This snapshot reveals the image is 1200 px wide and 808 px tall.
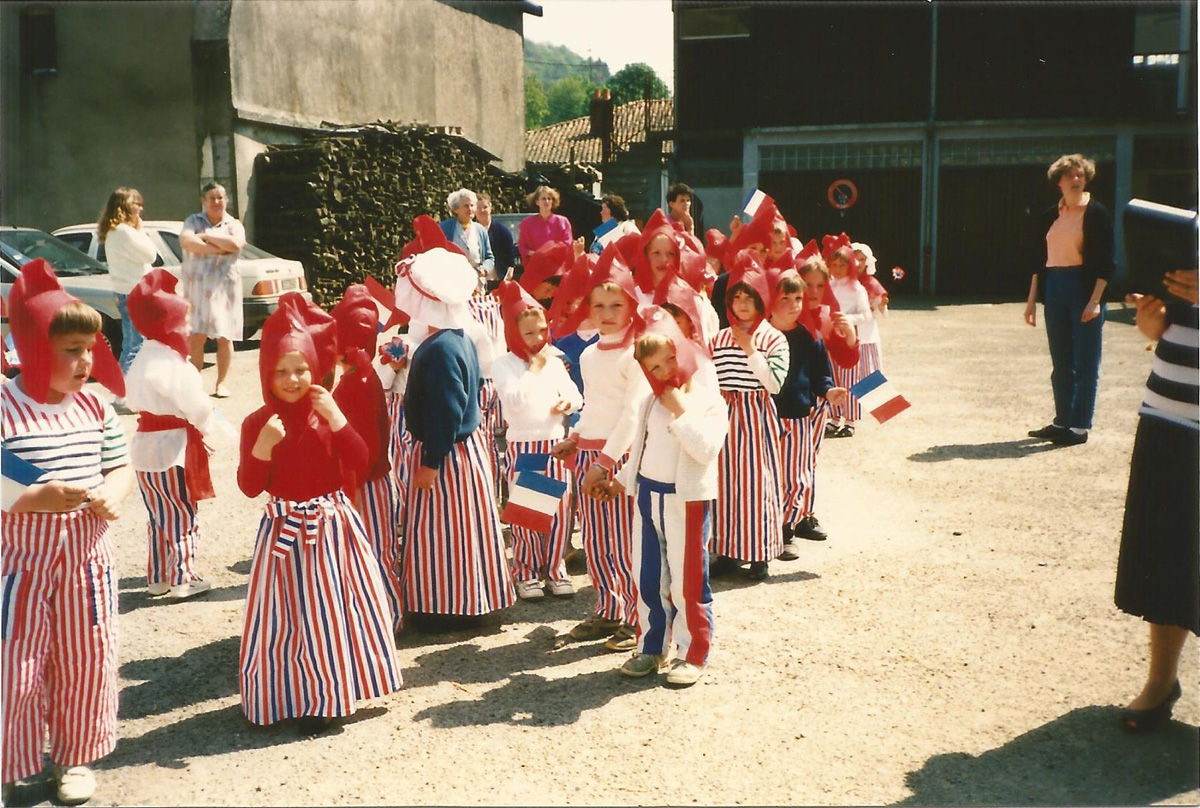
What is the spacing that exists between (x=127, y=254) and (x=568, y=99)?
107m

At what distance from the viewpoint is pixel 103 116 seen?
54.5ft

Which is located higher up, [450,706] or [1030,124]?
[1030,124]

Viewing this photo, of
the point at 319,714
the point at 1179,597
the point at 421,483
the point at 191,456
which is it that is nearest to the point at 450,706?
the point at 319,714

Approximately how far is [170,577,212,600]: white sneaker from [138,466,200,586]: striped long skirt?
0.9 inches

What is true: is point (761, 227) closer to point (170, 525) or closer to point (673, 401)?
point (673, 401)

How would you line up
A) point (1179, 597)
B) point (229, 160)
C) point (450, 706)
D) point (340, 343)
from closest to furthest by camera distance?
point (1179, 597) → point (450, 706) → point (340, 343) → point (229, 160)

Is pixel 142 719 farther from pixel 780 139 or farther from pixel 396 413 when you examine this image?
pixel 780 139

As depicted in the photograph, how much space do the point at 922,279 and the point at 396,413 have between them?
67.3 feet

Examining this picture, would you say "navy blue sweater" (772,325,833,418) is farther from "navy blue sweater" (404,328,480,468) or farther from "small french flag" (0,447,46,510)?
"small french flag" (0,447,46,510)

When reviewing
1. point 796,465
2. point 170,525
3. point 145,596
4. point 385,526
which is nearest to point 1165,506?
point 796,465

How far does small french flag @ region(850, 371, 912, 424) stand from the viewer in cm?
553

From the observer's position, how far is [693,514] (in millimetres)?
4383

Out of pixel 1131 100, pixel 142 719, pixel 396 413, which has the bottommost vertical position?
pixel 142 719

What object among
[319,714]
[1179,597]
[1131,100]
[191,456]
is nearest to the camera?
[1179,597]
